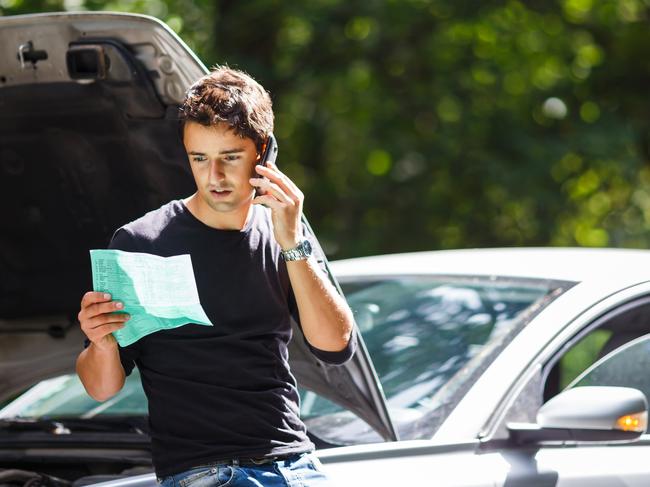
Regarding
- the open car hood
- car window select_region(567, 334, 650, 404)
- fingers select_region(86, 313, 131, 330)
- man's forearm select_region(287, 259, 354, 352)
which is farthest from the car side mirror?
fingers select_region(86, 313, 131, 330)

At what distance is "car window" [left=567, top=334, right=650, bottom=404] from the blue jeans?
104cm

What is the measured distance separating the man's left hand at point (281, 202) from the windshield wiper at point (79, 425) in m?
1.34

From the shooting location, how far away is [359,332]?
301 cm

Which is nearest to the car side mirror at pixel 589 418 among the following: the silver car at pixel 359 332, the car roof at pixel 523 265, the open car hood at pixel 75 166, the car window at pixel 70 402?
the silver car at pixel 359 332

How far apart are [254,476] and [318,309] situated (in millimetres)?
361

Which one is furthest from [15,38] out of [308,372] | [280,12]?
[280,12]

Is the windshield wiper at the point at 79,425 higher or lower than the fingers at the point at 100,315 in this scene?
lower

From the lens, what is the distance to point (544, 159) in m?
9.38

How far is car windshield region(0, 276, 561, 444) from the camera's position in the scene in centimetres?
290

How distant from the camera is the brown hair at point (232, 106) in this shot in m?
2.04

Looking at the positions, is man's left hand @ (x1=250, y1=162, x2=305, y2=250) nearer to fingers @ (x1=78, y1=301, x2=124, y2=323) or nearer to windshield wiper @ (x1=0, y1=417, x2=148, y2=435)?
fingers @ (x1=78, y1=301, x2=124, y2=323)

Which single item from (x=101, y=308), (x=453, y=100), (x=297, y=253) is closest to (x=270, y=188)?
(x=297, y=253)

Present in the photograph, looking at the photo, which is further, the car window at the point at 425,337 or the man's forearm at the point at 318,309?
the car window at the point at 425,337

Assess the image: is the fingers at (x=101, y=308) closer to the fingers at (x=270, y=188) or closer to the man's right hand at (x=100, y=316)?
the man's right hand at (x=100, y=316)
